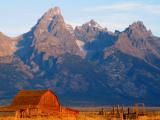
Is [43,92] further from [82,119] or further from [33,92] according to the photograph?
[82,119]

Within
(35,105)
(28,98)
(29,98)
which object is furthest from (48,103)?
(28,98)

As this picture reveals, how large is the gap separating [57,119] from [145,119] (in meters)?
15.7

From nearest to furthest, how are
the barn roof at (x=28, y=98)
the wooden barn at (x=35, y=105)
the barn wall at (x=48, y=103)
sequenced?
1. the wooden barn at (x=35, y=105)
2. the barn roof at (x=28, y=98)
3. the barn wall at (x=48, y=103)

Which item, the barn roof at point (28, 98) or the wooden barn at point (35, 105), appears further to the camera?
the barn roof at point (28, 98)

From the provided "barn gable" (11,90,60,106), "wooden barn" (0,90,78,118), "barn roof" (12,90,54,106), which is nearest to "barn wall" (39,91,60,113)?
"wooden barn" (0,90,78,118)

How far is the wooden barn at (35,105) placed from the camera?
10829 centimetres

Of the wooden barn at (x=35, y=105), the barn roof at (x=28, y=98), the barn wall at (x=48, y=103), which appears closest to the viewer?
the wooden barn at (x=35, y=105)

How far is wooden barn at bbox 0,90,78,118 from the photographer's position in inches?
4263

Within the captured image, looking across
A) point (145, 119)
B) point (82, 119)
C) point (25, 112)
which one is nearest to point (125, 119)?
point (145, 119)

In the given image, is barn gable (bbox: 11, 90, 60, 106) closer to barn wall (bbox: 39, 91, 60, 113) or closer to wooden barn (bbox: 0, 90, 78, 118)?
wooden barn (bbox: 0, 90, 78, 118)

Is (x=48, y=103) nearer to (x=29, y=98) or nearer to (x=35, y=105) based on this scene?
(x=35, y=105)

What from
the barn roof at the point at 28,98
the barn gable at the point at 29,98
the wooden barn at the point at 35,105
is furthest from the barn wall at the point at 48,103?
the barn roof at the point at 28,98

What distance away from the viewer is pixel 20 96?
115 meters

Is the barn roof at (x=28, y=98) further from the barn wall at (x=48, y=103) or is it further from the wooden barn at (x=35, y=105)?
the barn wall at (x=48, y=103)
